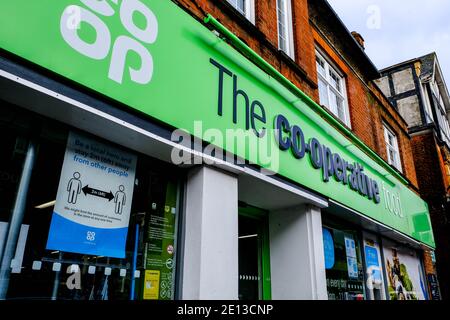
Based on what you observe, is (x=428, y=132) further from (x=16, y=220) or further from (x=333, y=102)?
(x=16, y=220)

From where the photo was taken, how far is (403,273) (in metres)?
8.11

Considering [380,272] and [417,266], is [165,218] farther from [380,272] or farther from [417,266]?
[417,266]

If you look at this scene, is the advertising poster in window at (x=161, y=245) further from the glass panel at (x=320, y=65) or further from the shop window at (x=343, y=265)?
the glass panel at (x=320, y=65)

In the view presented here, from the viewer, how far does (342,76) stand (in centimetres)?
791

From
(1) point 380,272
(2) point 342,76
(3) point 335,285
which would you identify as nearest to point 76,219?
(3) point 335,285

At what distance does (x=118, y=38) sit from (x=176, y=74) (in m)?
0.59

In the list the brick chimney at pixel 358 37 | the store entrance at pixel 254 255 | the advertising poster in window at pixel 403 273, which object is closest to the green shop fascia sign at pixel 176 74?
the store entrance at pixel 254 255

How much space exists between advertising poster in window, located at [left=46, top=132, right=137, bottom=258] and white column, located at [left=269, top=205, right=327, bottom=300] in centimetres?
253

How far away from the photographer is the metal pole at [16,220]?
2072 millimetres

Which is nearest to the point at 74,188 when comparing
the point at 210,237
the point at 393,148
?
the point at 210,237

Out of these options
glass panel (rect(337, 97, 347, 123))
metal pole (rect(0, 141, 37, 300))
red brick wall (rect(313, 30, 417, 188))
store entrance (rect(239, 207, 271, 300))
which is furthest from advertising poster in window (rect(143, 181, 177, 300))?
glass panel (rect(337, 97, 347, 123))

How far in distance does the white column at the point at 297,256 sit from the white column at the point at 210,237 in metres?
1.52

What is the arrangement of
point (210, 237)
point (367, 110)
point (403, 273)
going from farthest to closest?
point (367, 110) < point (403, 273) < point (210, 237)

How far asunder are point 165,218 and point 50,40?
1.73m
